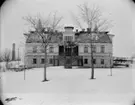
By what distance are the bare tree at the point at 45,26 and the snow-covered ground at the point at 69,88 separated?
1.28 feet

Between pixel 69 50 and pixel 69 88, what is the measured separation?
1.06 meters

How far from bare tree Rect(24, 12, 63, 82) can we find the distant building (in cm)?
10

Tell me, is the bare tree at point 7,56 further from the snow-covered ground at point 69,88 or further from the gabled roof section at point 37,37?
the gabled roof section at point 37,37

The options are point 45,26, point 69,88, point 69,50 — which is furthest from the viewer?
point 69,50

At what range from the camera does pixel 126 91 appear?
1.82m

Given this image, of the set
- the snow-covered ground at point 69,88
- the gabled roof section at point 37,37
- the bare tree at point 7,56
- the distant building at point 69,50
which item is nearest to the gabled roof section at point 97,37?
the distant building at point 69,50

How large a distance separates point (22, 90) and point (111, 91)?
5.28 ft

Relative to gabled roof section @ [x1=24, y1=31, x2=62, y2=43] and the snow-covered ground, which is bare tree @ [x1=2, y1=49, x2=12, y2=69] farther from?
gabled roof section @ [x1=24, y1=31, x2=62, y2=43]

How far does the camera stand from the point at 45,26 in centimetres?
218

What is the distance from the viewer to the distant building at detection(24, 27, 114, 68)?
7.29 feet

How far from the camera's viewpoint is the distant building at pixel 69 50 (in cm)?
222

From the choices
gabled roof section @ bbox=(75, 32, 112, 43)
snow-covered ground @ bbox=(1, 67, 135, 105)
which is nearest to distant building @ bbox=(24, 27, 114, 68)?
gabled roof section @ bbox=(75, 32, 112, 43)

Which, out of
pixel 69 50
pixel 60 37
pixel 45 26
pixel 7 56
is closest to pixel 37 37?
pixel 45 26

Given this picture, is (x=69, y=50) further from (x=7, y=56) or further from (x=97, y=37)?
(x=7, y=56)
